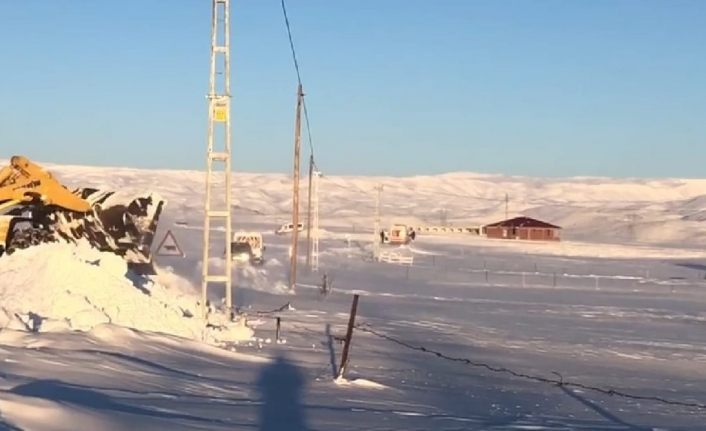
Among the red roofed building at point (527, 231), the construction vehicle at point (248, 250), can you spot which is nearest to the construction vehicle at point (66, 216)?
the construction vehicle at point (248, 250)

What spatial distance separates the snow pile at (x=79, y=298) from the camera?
1866cm

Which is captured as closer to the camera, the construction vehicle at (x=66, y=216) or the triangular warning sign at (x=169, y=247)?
the construction vehicle at (x=66, y=216)

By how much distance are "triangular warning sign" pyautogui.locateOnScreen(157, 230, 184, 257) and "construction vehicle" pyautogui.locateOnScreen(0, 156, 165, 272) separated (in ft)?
42.0

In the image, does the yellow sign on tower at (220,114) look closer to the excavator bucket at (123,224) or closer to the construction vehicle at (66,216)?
the construction vehicle at (66,216)

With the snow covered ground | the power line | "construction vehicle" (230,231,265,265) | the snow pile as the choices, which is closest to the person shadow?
the snow covered ground

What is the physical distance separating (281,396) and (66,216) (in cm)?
1443

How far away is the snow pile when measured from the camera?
18661 mm

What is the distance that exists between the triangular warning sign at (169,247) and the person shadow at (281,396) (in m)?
26.9

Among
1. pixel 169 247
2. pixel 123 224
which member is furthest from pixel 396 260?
pixel 123 224

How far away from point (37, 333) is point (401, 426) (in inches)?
253

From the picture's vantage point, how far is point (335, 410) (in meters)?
12.5

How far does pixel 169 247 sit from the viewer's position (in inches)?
1757

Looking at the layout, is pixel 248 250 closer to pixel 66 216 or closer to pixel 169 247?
pixel 169 247

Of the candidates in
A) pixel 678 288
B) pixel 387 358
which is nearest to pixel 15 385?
pixel 387 358
